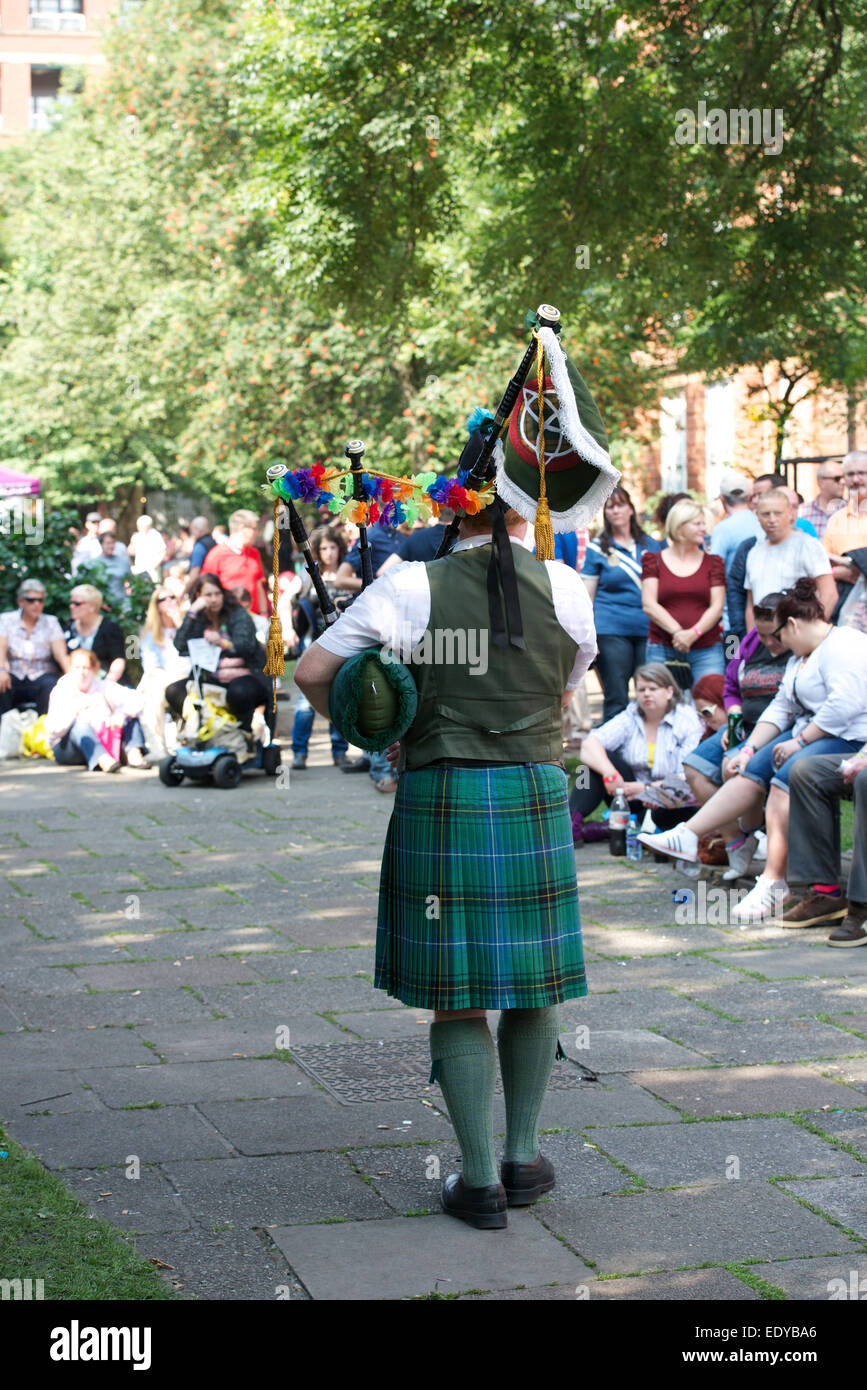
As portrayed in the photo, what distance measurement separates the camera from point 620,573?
10391 mm

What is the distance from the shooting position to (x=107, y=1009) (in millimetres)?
5941

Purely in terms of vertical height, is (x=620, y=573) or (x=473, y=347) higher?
(x=473, y=347)

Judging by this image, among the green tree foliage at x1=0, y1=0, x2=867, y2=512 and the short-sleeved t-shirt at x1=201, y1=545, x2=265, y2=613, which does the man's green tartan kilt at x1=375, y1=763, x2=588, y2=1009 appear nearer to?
the green tree foliage at x1=0, y1=0, x2=867, y2=512

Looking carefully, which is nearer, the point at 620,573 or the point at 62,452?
the point at 620,573

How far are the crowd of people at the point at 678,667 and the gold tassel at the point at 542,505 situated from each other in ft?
4.91

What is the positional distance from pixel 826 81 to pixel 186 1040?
9798 mm

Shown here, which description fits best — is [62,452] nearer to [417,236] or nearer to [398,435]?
[398,435]

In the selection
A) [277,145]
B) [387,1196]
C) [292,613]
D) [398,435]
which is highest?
[277,145]

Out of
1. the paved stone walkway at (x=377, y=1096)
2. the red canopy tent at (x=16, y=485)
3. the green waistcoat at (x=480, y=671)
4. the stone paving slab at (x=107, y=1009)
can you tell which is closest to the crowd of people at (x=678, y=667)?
the paved stone walkway at (x=377, y=1096)

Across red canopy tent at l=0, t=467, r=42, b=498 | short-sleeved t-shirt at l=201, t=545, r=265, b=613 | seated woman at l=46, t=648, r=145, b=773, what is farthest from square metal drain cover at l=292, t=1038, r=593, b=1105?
red canopy tent at l=0, t=467, r=42, b=498

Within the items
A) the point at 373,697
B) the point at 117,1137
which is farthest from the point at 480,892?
the point at 117,1137

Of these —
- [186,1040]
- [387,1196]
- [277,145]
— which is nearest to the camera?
[387,1196]
